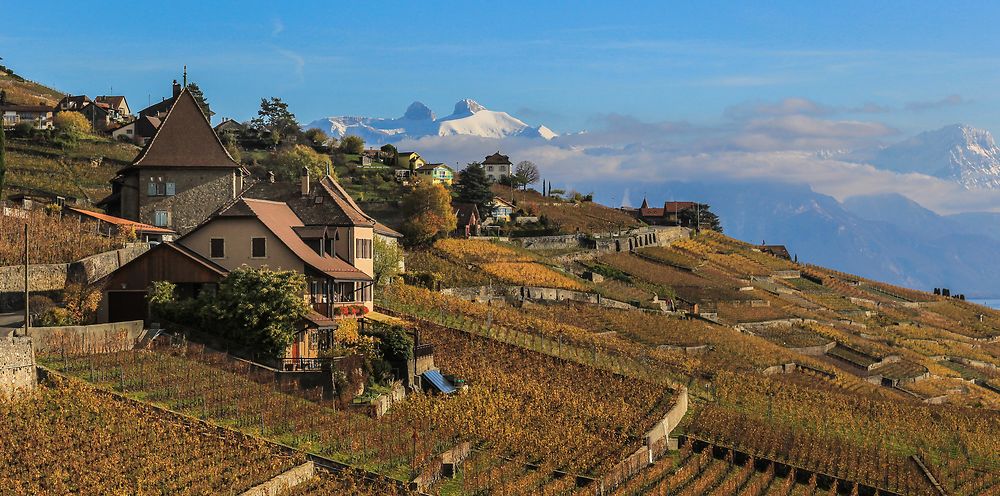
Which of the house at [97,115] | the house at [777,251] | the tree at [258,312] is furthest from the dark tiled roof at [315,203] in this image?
the house at [777,251]

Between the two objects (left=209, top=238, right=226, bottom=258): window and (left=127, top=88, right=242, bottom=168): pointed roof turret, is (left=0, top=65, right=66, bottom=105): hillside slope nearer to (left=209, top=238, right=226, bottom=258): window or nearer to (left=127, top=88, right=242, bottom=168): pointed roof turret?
(left=127, top=88, right=242, bottom=168): pointed roof turret

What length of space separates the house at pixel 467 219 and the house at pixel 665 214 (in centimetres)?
4687

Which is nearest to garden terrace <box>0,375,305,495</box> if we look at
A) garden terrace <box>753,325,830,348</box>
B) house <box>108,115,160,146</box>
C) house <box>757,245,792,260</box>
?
garden terrace <box>753,325,830,348</box>

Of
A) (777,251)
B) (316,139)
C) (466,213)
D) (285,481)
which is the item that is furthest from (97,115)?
(285,481)

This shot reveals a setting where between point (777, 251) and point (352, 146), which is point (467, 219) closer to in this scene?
point (352, 146)

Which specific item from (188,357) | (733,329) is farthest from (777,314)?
(188,357)

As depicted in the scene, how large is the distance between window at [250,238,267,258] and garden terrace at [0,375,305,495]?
15140 mm

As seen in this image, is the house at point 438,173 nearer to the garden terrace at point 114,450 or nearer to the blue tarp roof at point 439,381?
the blue tarp roof at point 439,381

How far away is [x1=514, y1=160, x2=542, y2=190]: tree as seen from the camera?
535 ft

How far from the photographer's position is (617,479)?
4009 cm

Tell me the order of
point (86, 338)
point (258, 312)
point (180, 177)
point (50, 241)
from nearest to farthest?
point (86, 338) → point (258, 312) → point (50, 241) → point (180, 177)

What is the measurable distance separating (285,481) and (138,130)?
97.5 meters

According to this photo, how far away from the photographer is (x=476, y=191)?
12038cm

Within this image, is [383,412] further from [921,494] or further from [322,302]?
[921,494]
